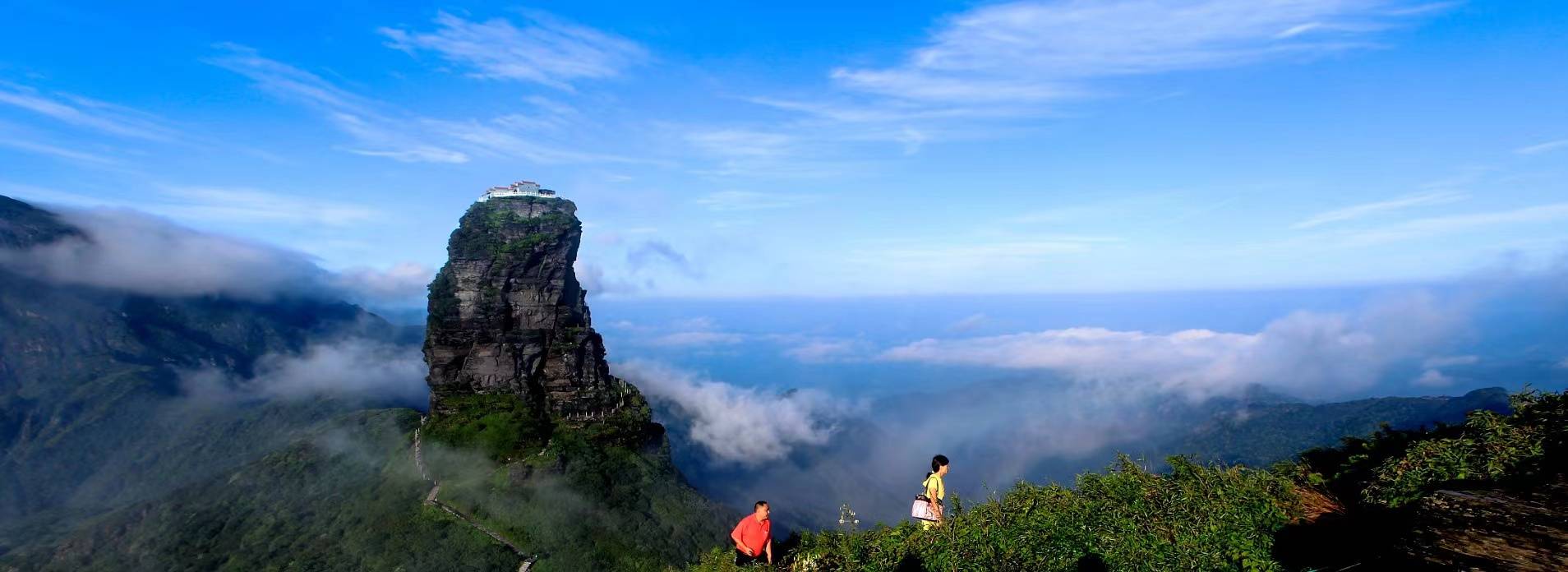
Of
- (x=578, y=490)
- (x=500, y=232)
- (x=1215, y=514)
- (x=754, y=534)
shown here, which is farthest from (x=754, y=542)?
(x=500, y=232)

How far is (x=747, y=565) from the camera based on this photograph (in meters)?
15.9

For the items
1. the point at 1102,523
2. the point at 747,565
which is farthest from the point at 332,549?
the point at 1102,523

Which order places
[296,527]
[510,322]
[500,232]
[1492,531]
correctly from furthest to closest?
1. [510,322]
2. [500,232]
3. [296,527]
4. [1492,531]

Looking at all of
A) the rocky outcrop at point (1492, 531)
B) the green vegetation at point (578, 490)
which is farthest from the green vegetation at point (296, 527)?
the rocky outcrop at point (1492, 531)

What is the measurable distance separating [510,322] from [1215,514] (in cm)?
12299

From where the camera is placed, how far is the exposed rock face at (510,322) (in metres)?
119

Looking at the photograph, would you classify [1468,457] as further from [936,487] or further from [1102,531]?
[936,487]

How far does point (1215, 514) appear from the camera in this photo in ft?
45.8

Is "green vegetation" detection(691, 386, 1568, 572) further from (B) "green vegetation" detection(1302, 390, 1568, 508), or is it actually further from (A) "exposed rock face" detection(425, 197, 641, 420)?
(A) "exposed rock face" detection(425, 197, 641, 420)

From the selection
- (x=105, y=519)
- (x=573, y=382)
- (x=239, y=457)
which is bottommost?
(x=239, y=457)

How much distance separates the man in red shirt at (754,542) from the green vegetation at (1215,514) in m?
0.50

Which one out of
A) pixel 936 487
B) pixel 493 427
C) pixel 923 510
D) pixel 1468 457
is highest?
pixel 1468 457

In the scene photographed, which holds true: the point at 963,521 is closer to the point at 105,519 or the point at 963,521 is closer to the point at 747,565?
the point at 747,565

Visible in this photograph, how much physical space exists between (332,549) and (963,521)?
96246 millimetres
